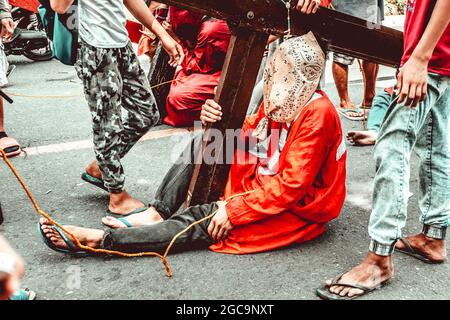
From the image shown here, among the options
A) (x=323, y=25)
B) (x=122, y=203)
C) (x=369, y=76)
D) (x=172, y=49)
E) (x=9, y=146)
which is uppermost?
(x=323, y=25)

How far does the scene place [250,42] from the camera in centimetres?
240

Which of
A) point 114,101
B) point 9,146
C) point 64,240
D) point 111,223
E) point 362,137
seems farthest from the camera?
point 362,137

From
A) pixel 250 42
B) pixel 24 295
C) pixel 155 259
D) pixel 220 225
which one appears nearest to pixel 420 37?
pixel 250 42

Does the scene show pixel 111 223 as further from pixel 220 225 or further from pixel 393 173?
pixel 393 173

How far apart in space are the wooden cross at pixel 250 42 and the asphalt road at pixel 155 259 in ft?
1.44

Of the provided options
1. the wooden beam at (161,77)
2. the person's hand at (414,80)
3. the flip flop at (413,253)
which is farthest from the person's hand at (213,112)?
the wooden beam at (161,77)

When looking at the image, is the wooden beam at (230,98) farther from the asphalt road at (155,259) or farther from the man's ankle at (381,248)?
the man's ankle at (381,248)

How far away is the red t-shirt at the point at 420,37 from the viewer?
198 cm

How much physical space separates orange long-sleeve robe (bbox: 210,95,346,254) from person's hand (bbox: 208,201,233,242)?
0.03m

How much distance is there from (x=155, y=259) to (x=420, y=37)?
1547mm

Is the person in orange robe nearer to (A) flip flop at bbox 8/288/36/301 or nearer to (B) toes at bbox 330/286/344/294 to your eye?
(A) flip flop at bbox 8/288/36/301

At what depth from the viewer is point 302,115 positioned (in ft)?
7.82

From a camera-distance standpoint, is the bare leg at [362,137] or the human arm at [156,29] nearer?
the human arm at [156,29]

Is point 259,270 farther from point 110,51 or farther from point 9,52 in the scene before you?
point 9,52
